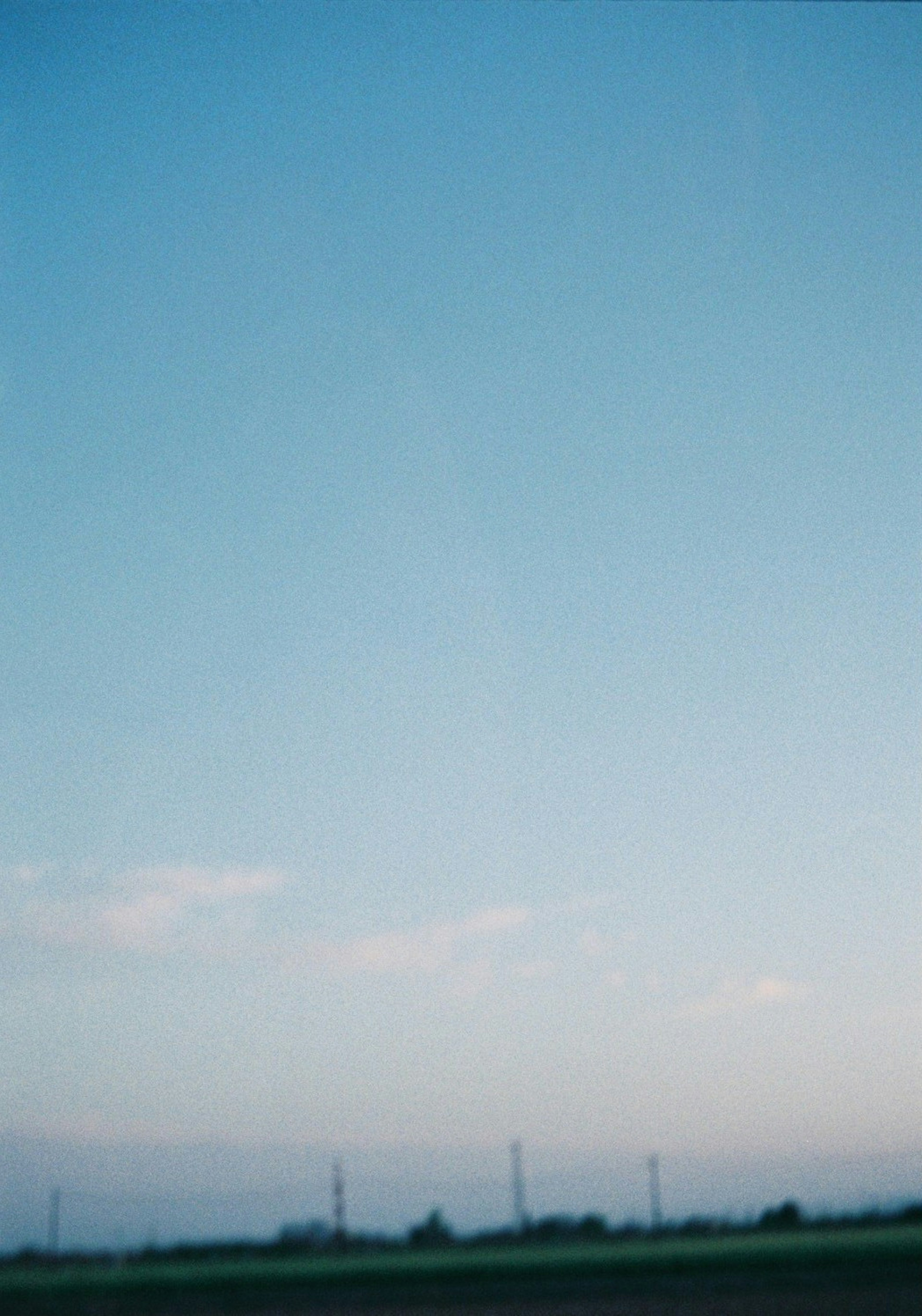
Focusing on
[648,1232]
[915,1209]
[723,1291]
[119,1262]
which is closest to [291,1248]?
[119,1262]

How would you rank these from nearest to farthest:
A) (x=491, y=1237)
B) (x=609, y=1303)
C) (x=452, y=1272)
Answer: (x=609, y=1303)
(x=452, y=1272)
(x=491, y=1237)

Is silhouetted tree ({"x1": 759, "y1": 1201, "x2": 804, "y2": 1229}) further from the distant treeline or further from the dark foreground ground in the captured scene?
the dark foreground ground

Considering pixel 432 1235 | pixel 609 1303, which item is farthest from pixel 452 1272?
pixel 432 1235

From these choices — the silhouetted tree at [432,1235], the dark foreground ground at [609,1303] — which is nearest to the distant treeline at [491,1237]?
the silhouetted tree at [432,1235]

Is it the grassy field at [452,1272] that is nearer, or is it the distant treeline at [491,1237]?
the grassy field at [452,1272]

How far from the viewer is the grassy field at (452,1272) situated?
151 feet

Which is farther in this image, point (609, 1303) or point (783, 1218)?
point (783, 1218)

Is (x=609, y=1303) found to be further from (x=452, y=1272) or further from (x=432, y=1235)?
(x=432, y=1235)

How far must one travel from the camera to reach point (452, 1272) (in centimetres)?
5038

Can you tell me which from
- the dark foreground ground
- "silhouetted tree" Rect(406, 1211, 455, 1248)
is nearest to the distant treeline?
"silhouetted tree" Rect(406, 1211, 455, 1248)

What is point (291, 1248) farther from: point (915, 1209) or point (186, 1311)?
point (186, 1311)

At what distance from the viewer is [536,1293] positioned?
134ft

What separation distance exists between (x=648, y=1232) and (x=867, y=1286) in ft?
207

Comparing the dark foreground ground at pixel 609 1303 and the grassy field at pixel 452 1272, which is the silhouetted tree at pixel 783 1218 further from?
the dark foreground ground at pixel 609 1303
